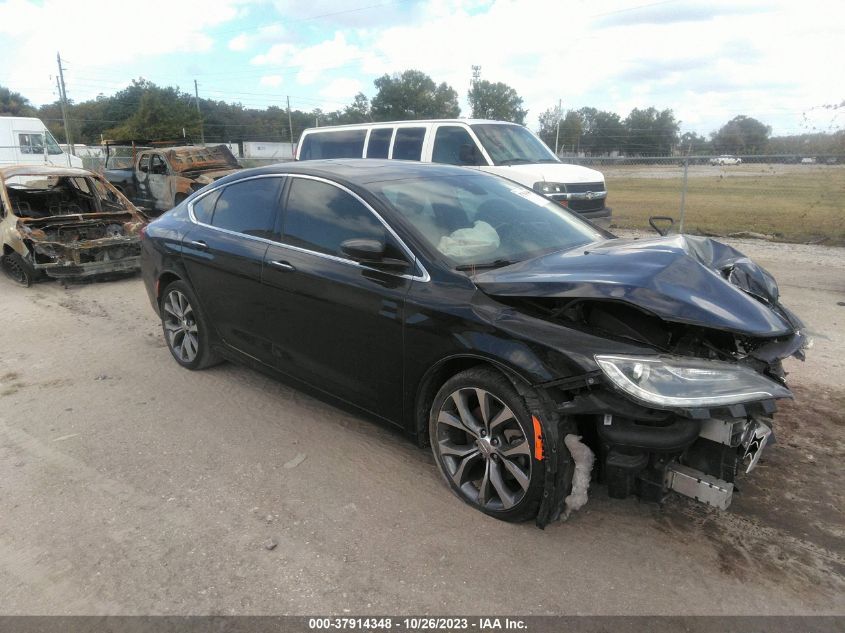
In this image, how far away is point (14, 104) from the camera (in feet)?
275

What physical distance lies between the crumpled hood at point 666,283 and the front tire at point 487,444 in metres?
0.50

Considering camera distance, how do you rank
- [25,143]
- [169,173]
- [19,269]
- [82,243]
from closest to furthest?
[82,243] < [19,269] < [169,173] < [25,143]

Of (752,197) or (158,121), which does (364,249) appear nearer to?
(752,197)

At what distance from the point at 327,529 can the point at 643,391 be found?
1.68m

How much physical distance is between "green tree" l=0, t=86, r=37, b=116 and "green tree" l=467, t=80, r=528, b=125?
5917cm

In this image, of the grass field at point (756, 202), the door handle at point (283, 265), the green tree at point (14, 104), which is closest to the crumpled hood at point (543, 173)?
the grass field at point (756, 202)

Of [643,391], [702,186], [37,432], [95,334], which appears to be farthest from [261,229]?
[702,186]

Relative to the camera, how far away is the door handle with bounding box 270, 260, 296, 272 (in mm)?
3882

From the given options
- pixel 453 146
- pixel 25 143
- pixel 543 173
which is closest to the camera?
pixel 543 173

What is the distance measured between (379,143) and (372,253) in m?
7.33

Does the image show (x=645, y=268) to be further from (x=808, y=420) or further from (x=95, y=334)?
(x=95, y=334)

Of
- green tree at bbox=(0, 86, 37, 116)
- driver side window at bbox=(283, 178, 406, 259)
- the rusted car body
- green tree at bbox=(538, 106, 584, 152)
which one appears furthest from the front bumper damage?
green tree at bbox=(0, 86, 37, 116)

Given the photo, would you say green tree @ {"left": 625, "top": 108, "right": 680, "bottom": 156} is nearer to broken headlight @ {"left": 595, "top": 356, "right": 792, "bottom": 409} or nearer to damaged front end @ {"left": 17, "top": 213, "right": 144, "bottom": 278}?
damaged front end @ {"left": 17, "top": 213, "right": 144, "bottom": 278}

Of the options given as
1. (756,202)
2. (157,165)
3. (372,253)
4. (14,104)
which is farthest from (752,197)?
(14,104)
